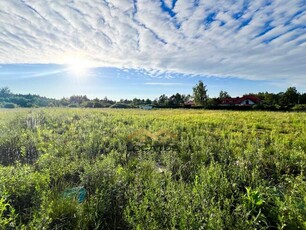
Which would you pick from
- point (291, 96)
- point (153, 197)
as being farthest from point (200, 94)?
point (153, 197)

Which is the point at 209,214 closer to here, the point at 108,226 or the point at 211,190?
the point at 211,190

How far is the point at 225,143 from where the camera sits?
5.83 m

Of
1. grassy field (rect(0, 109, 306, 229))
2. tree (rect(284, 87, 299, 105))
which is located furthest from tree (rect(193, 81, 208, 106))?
grassy field (rect(0, 109, 306, 229))

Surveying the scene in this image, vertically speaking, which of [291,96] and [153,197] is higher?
[291,96]

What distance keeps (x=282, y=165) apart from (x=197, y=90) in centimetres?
5686

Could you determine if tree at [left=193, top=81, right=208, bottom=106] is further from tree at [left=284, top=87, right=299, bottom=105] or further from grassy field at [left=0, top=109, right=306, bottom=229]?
grassy field at [left=0, top=109, right=306, bottom=229]

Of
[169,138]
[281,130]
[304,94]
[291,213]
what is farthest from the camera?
[304,94]

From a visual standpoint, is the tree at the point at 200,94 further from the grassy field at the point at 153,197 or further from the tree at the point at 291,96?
the grassy field at the point at 153,197

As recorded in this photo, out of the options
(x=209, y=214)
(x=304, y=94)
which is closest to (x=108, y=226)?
(x=209, y=214)

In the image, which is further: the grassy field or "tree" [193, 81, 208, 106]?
"tree" [193, 81, 208, 106]

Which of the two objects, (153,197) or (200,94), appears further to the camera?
(200,94)

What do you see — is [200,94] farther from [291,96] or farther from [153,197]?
[153,197]

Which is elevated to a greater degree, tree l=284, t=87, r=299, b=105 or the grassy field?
tree l=284, t=87, r=299, b=105

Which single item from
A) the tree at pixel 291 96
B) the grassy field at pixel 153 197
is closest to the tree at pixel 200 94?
the tree at pixel 291 96
